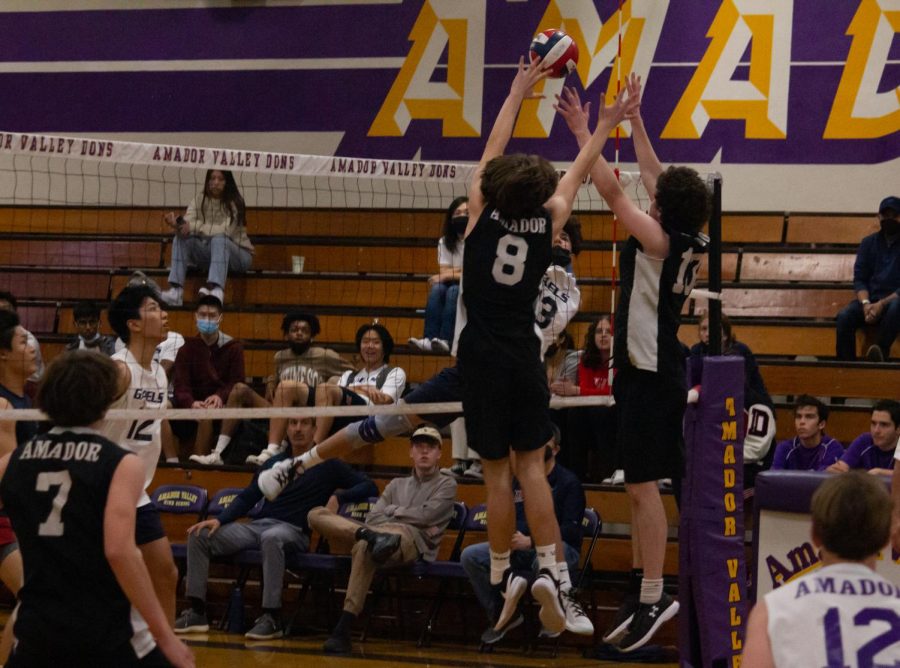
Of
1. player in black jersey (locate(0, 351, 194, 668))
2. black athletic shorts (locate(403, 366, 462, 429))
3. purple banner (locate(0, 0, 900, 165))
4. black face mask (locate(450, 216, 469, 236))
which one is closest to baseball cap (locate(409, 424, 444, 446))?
black face mask (locate(450, 216, 469, 236))

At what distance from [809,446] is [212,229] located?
6511 millimetres

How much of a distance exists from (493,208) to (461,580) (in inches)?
188

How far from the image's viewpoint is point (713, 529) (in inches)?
270

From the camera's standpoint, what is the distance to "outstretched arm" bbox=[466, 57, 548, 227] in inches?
241

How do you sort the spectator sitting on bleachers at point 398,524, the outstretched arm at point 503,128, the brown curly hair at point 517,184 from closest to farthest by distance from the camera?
the brown curly hair at point 517,184, the outstretched arm at point 503,128, the spectator sitting on bleachers at point 398,524

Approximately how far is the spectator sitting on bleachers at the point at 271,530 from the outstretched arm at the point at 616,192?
174 inches

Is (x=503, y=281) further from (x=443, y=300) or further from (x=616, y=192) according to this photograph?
(x=443, y=300)

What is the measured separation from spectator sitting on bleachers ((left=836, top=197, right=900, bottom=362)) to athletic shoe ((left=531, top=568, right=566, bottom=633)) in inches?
230

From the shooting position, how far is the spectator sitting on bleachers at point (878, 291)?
1120cm

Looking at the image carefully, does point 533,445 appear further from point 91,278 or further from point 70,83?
point 70,83

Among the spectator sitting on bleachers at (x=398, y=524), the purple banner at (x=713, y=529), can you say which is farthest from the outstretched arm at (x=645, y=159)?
the spectator sitting on bleachers at (x=398, y=524)

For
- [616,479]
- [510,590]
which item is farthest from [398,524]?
[510,590]

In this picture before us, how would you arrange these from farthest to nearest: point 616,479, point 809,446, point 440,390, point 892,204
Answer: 1. point 892,204
2. point 616,479
3. point 809,446
4. point 440,390

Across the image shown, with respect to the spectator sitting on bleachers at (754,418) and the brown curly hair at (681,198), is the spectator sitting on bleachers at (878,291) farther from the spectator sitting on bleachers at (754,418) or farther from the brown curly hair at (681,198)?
the brown curly hair at (681,198)
